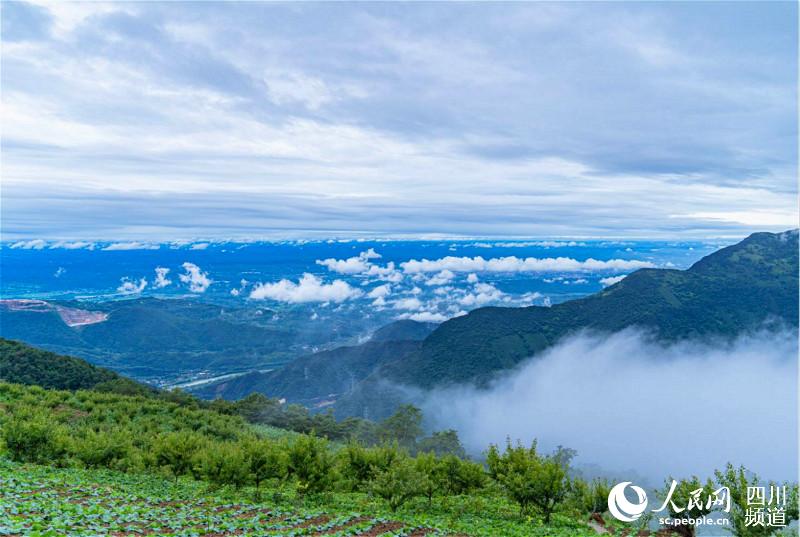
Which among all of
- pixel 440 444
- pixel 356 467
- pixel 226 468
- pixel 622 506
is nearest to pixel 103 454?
pixel 226 468

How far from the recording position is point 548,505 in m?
28.6

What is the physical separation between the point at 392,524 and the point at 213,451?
42.7 feet

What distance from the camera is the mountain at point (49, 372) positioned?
288 feet

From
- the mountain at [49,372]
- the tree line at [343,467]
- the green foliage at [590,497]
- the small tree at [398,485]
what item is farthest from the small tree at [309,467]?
the mountain at [49,372]

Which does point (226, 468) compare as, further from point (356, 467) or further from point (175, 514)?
point (356, 467)

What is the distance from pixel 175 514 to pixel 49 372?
287 ft

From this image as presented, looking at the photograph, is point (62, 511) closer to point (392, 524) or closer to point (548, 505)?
point (392, 524)

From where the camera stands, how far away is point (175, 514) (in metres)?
23.9

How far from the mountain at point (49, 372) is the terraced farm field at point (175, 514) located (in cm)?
6148

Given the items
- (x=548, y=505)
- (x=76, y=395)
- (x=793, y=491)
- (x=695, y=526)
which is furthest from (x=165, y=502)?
(x=76, y=395)

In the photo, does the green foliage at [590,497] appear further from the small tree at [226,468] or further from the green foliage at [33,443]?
the green foliage at [33,443]

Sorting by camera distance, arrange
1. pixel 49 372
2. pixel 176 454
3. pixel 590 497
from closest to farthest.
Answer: pixel 590 497
pixel 176 454
pixel 49 372

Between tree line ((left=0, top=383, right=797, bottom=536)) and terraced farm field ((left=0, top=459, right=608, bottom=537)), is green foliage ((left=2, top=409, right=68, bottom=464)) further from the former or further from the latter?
terraced farm field ((left=0, top=459, right=608, bottom=537))

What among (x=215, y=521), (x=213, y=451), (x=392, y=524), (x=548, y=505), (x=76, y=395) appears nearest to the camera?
(x=215, y=521)
